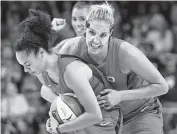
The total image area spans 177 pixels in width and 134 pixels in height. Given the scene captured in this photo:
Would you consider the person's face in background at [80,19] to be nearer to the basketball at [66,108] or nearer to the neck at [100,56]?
the neck at [100,56]

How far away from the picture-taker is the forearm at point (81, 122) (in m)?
2.67

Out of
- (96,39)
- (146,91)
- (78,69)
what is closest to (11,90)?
(96,39)

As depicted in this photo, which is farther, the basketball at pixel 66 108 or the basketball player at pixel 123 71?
the basketball player at pixel 123 71

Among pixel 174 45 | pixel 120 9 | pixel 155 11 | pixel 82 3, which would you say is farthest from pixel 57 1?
pixel 82 3

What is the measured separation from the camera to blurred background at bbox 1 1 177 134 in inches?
233

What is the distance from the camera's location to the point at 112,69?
3105 mm

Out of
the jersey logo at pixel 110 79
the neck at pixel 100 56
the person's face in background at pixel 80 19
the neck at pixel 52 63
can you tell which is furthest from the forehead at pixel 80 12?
the neck at pixel 52 63

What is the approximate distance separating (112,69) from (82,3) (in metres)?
1.12

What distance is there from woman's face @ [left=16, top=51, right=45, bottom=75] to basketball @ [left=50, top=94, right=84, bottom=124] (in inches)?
9.6

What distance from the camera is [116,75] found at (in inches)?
122

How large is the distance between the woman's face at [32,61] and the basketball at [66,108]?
0.25 meters

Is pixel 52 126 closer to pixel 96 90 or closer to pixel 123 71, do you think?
pixel 96 90

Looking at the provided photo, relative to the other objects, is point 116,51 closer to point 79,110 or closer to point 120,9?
point 79,110

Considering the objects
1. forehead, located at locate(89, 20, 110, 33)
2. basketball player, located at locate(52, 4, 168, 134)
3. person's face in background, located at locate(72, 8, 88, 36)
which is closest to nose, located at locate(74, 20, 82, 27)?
person's face in background, located at locate(72, 8, 88, 36)
